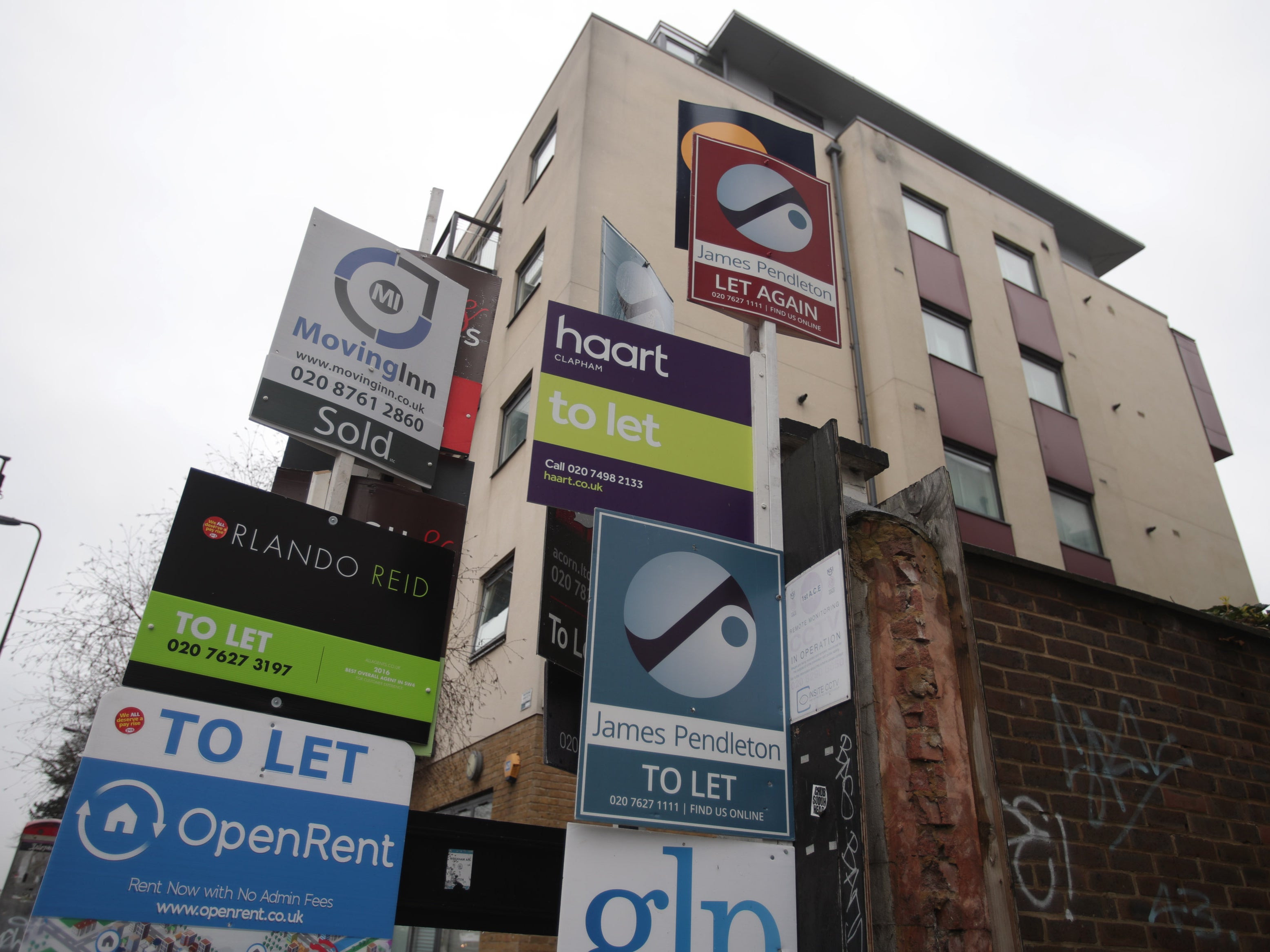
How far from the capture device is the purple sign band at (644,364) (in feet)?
12.1

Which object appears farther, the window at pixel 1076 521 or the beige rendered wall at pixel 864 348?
the window at pixel 1076 521

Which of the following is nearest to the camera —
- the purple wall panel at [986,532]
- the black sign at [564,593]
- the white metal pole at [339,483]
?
the black sign at [564,593]

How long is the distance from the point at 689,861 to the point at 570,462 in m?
1.55

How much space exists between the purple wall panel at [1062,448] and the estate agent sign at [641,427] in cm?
1325

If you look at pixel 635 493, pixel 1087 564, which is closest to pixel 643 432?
pixel 635 493

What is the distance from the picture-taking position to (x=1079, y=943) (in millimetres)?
3854

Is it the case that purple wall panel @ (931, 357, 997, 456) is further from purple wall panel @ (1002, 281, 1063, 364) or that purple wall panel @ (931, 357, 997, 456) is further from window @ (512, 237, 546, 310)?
window @ (512, 237, 546, 310)

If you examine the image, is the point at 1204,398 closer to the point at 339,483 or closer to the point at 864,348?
the point at 864,348

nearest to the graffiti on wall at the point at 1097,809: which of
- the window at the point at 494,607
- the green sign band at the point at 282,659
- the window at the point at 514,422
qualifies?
the green sign band at the point at 282,659

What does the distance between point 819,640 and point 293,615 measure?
79.3 inches

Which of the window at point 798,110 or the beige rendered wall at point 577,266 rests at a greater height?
→ the window at point 798,110

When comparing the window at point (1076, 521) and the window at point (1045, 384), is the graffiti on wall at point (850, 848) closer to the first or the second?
the window at point (1076, 521)

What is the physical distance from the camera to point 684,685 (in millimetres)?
2994

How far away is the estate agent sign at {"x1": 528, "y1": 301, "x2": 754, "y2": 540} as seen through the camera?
11.4ft
